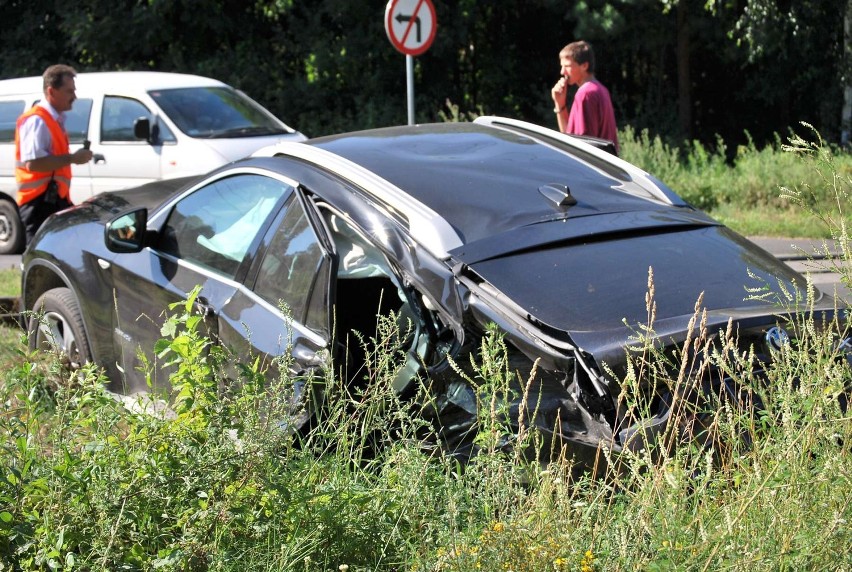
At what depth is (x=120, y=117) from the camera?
43.1ft

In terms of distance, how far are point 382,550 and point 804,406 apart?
1.24m

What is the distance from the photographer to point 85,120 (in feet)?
43.8

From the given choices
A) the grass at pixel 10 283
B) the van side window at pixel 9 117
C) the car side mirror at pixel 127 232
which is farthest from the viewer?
the van side window at pixel 9 117

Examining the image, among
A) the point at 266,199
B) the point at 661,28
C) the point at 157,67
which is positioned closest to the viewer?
the point at 266,199

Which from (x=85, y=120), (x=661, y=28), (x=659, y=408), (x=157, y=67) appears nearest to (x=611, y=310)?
(x=659, y=408)

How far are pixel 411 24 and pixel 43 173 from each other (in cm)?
487

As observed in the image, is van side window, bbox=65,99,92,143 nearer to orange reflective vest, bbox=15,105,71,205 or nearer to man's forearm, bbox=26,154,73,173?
orange reflective vest, bbox=15,105,71,205

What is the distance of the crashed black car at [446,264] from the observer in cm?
361

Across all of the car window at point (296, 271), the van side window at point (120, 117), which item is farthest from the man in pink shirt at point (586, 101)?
the van side window at point (120, 117)

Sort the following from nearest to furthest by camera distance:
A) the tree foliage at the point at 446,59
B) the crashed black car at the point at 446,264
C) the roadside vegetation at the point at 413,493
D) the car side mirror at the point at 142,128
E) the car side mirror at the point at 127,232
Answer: the roadside vegetation at the point at 413,493, the crashed black car at the point at 446,264, the car side mirror at the point at 127,232, the car side mirror at the point at 142,128, the tree foliage at the point at 446,59

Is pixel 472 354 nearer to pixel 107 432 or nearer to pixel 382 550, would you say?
pixel 382 550

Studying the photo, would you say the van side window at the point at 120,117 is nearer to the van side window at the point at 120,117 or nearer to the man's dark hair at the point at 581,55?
the van side window at the point at 120,117

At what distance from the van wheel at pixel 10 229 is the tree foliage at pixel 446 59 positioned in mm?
7997

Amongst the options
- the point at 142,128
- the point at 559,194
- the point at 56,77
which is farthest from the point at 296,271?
the point at 142,128
